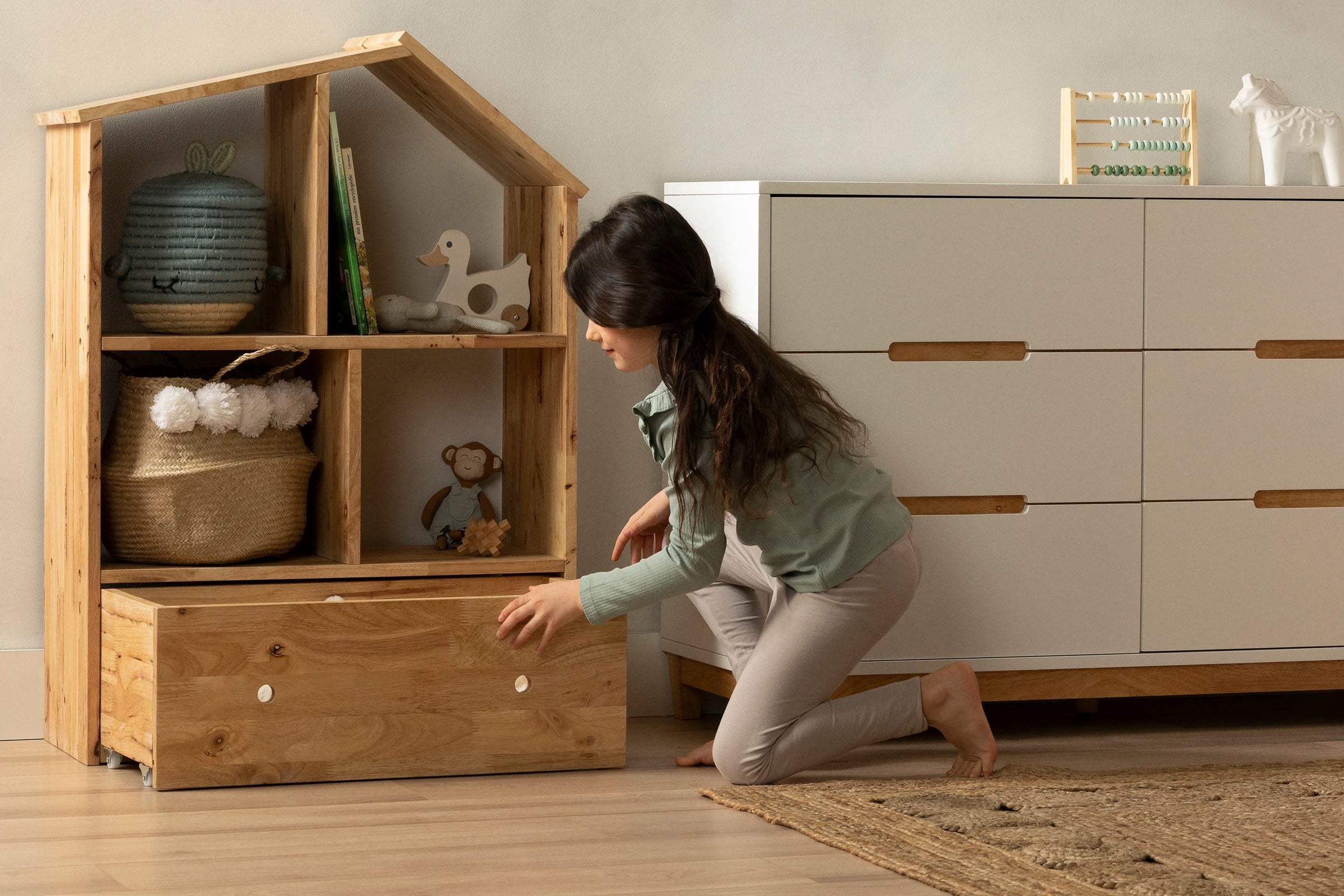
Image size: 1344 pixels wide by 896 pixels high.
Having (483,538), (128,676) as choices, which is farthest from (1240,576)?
(128,676)

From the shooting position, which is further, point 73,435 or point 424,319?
point 424,319

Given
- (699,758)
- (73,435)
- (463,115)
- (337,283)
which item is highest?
(463,115)

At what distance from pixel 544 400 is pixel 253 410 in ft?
1.50

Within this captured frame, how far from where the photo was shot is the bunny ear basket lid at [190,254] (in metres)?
2.25

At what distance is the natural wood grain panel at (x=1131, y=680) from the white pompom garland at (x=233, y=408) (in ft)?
2.50

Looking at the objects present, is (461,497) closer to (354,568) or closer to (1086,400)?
(354,568)

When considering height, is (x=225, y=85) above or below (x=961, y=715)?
above

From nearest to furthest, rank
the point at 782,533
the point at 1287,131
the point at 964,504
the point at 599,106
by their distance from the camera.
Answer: the point at 782,533 → the point at 964,504 → the point at 599,106 → the point at 1287,131

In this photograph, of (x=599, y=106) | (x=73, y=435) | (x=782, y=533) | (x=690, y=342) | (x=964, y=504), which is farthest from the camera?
(x=599, y=106)

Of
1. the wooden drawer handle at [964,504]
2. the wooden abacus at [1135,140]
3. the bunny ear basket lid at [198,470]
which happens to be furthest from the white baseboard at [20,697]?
the wooden abacus at [1135,140]

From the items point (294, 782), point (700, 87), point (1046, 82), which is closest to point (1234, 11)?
point (1046, 82)

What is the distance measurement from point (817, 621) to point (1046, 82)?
1259 millimetres

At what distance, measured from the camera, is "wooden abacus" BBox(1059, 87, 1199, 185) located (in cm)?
275

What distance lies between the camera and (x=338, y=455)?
2334mm
